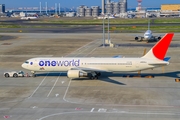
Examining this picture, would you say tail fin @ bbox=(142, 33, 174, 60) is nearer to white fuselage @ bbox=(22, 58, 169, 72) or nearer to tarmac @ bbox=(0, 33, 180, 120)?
white fuselage @ bbox=(22, 58, 169, 72)

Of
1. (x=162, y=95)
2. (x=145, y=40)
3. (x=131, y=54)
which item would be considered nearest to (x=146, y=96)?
(x=162, y=95)

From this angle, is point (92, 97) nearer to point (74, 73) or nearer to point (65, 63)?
point (74, 73)

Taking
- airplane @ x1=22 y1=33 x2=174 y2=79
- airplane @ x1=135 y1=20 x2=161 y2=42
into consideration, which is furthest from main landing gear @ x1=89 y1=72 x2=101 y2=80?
airplane @ x1=135 y1=20 x2=161 y2=42

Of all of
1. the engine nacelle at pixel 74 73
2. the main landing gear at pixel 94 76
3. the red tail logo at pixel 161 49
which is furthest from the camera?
the main landing gear at pixel 94 76

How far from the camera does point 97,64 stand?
5272 cm

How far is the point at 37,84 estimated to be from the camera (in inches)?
1987

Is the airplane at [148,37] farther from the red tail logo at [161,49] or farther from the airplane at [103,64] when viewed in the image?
the red tail logo at [161,49]

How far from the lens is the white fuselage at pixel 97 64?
51.8 meters

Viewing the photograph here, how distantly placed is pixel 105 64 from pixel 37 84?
1188 centimetres

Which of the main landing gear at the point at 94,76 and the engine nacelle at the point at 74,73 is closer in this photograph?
the engine nacelle at the point at 74,73

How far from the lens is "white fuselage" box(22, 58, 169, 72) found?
2040 inches

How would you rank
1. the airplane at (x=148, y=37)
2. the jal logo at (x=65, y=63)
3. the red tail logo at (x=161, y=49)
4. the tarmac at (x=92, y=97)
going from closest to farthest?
the tarmac at (x=92, y=97), the red tail logo at (x=161, y=49), the jal logo at (x=65, y=63), the airplane at (x=148, y=37)

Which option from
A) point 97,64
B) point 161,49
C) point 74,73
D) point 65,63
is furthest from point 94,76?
point 161,49

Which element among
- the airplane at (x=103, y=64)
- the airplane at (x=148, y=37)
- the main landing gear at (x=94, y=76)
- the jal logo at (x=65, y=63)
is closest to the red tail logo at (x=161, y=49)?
the airplane at (x=103, y=64)
